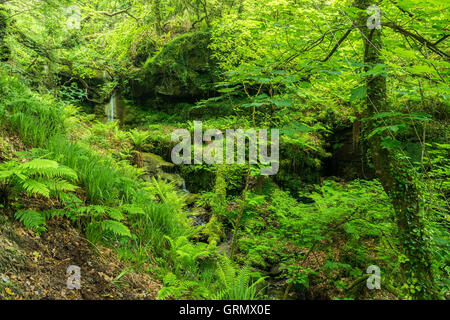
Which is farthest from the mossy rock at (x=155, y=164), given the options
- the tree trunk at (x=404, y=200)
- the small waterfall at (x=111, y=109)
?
the tree trunk at (x=404, y=200)

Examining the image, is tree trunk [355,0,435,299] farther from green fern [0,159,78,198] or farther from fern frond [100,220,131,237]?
green fern [0,159,78,198]

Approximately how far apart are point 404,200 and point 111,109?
13765 millimetres

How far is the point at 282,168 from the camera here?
29.2ft

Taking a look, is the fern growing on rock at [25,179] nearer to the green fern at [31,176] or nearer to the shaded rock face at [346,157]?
the green fern at [31,176]

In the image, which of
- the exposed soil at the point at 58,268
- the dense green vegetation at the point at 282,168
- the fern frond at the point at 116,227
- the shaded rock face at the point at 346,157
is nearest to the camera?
the exposed soil at the point at 58,268

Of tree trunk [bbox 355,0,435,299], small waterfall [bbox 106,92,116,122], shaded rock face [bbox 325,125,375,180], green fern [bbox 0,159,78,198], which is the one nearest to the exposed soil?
green fern [bbox 0,159,78,198]

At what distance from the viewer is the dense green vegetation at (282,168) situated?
8.00ft

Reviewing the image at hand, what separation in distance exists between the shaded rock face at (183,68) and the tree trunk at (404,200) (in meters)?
9.61

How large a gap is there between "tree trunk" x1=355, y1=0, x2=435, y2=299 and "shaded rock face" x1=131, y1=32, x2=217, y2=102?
9.61 meters

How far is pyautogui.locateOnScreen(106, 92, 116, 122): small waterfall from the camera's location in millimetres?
12703

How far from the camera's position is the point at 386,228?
3.37m

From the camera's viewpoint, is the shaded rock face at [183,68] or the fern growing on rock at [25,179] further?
the shaded rock face at [183,68]

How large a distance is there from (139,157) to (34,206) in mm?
5898
